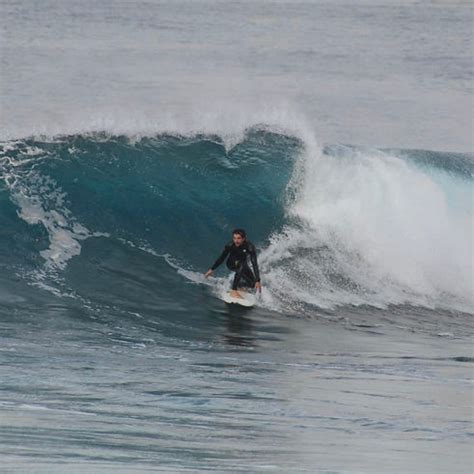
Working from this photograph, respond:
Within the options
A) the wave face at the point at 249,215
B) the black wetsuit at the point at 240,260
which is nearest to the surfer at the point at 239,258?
the black wetsuit at the point at 240,260

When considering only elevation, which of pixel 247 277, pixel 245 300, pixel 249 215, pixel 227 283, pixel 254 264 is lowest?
pixel 245 300

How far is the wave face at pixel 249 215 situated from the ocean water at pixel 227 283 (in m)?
0.04

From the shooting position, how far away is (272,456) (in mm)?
8469

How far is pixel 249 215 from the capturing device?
745 inches

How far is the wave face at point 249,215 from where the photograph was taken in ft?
54.7

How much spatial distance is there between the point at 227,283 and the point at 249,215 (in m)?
3.02

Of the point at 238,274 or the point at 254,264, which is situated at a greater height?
the point at 254,264

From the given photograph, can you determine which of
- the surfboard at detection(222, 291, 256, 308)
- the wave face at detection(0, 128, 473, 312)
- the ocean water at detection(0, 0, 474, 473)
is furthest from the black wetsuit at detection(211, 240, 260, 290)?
the wave face at detection(0, 128, 473, 312)

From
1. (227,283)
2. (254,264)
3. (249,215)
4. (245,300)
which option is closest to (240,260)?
(254,264)

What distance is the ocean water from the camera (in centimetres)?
896

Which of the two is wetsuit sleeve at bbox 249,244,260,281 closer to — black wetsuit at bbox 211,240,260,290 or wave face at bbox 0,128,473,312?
black wetsuit at bbox 211,240,260,290

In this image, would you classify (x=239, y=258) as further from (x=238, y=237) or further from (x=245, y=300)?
(x=245, y=300)

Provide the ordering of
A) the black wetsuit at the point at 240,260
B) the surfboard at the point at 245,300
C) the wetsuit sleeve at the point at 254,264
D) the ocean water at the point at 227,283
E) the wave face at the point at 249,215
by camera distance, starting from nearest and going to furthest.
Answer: the ocean water at the point at 227,283 → the wetsuit sleeve at the point at 254,264 → the black wetsuit at the point at 240,260 → the surfboard at the point at 245,300 → the wave face at the point at 249,215

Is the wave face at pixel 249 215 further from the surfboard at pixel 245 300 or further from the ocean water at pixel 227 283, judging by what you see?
the surfboard at pixel 245 300
